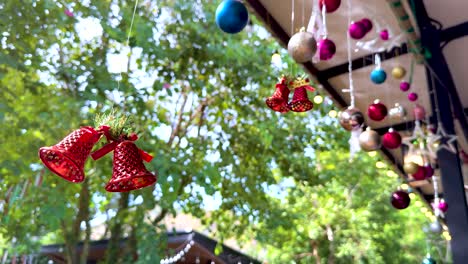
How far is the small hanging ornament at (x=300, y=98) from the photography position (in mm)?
2174

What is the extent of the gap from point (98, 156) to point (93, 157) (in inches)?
1.3

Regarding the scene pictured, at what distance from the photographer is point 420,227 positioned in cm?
1253

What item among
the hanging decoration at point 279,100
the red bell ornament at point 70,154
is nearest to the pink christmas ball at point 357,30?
the hanging decoration at point 279,100

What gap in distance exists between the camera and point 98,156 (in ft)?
4.59

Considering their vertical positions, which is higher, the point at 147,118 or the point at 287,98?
the point at 147,118

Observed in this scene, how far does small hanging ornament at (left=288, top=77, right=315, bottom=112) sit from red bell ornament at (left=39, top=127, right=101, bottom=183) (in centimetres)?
105

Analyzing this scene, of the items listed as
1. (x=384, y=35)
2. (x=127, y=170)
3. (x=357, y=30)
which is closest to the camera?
(x=127, y=170)

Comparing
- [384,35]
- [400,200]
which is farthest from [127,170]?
[400,200]

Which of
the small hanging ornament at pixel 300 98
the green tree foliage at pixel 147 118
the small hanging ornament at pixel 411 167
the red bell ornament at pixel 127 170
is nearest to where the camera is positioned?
the red bell ornament at pixel 127 170

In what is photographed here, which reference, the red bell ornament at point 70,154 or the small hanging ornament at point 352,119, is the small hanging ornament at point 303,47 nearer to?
the red bell ornament at point 70,154

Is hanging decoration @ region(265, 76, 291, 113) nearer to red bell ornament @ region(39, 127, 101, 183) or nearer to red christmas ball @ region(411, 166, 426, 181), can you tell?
red bell ornament @ region(39, 127, 101, 183)

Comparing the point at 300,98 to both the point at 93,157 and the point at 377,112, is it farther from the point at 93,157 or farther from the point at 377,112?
the point at 93,157

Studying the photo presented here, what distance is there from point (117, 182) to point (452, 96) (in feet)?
9.42

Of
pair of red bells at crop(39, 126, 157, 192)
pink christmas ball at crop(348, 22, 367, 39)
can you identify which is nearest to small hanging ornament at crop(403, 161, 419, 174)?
pink christmas ball at crop(348, 22, 367, 39)
